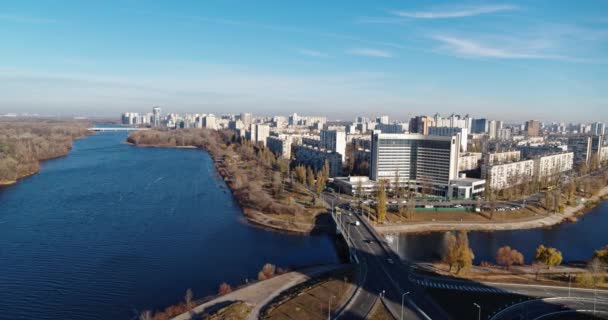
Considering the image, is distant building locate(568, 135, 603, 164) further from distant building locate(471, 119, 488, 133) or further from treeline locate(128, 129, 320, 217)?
distant building locate(471, 119, 488, 133)

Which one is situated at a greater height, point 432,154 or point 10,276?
point 432,154

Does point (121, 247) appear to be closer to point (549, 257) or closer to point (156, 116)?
point (549, 257)

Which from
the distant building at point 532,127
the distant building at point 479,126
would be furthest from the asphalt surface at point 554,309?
the distant building at point 532,127

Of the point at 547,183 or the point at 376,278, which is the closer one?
the point at 376,278

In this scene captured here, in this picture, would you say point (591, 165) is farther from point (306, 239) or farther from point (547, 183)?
point (306, 239)

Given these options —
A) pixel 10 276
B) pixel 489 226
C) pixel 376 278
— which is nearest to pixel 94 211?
pixel 10 276

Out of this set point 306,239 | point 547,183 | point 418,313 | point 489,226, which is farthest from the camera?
point 547,183

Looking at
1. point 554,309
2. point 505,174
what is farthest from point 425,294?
point 505,174

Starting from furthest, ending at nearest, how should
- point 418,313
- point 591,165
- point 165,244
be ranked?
point 591,165 → point 165,244 → point 418,313
